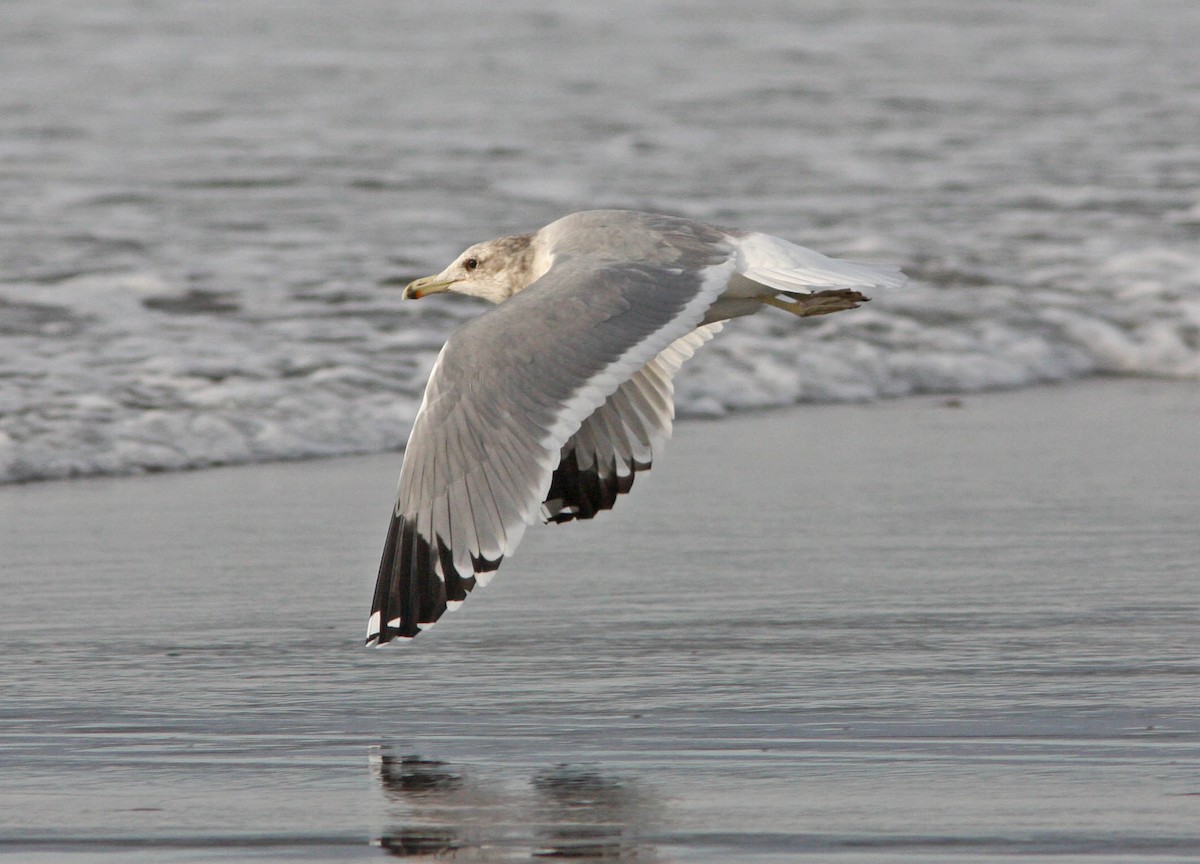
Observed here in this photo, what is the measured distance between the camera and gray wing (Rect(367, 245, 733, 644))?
4000 mm

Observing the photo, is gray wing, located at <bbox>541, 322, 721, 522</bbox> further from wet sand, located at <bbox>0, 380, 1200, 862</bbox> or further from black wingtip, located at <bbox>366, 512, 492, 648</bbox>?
black wingtip, located at <bbox>366, 512, 492, 648</bbox>

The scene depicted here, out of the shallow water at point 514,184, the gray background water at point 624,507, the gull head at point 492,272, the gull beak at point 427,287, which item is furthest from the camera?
the shallow water at point 514,184

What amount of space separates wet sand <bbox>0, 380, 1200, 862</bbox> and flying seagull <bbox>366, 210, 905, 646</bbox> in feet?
0.83

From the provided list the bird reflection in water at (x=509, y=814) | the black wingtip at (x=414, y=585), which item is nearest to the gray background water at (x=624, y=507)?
the bird reflection in water at (x=509, y=814)

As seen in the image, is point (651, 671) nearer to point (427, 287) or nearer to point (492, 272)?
point (492, 272)

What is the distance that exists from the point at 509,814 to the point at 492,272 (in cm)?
272

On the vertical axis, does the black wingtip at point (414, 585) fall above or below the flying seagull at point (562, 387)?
below

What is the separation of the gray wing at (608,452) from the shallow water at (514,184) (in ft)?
6.61

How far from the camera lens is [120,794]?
3.31 metres

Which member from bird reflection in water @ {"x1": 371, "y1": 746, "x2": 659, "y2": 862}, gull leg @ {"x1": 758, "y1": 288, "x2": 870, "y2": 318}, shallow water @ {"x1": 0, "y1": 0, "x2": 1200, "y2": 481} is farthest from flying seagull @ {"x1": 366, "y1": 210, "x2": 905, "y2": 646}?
shallow water @ {"x1": 0, "y1": 0, "x2": 1200, "y2": 481}

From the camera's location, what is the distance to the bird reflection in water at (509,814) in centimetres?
302

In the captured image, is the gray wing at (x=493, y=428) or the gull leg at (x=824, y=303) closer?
the gray wing at (x=493, y=428)

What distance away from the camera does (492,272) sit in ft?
18.7

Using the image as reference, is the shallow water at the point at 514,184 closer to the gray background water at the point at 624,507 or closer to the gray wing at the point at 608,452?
the gray background water at the point at 624,507
